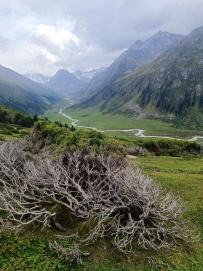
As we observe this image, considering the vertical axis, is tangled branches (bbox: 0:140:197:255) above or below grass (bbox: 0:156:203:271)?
above

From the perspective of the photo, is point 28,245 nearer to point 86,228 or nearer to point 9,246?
point 9,246

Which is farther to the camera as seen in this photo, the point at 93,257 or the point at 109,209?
the point at 109,209

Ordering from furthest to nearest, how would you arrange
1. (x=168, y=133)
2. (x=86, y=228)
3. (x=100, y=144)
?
(x=168, y=133)
(x=100, y=144)
(x=86, y=228)

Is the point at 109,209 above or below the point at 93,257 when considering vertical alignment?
above

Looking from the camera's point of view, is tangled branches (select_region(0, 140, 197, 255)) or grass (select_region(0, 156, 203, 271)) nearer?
grass (select_region(0, 156, 203, 271))

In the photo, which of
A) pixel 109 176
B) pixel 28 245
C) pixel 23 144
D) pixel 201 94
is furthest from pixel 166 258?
pixel 201 94

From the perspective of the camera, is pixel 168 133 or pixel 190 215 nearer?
pixel 190 215

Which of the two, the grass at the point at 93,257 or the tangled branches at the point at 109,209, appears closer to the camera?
the grass at the point at 93,257

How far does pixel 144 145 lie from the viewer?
174ft

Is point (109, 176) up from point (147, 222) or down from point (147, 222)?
up

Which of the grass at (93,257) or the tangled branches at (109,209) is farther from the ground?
the tangled branches at (109,209)

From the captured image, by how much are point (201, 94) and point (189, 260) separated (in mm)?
235096

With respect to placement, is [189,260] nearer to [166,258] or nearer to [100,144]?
[166,258]

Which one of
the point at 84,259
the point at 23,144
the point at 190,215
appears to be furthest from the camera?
the point at 23,144
